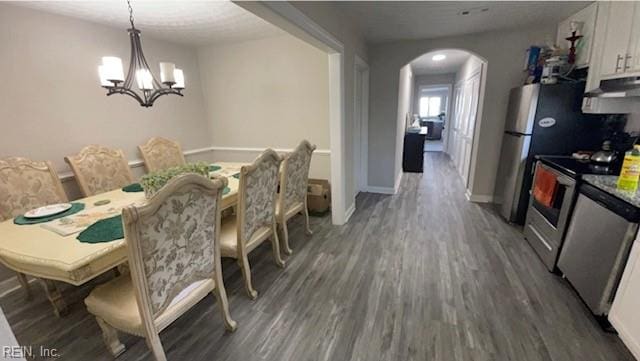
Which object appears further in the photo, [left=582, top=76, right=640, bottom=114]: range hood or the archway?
the archway

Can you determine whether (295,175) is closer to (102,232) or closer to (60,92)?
(102,232)

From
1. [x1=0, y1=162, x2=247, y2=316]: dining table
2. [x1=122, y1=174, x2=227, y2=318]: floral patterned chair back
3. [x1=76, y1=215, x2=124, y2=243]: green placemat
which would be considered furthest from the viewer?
[x1=76, y1=215, x2=124, y2=243]: green placemat

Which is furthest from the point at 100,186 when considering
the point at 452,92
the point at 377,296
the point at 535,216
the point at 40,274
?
the point at 452,92

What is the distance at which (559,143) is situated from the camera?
275cm

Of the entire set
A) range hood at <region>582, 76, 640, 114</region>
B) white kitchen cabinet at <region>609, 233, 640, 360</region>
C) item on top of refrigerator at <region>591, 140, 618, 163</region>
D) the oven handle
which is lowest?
white kitchen cabinet at <region>609, 233, 640, 360</region>

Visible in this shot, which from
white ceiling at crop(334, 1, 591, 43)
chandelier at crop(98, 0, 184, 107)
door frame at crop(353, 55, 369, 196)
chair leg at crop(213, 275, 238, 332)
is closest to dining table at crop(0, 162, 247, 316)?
chair leg at crop(213, 275, 238, 332)

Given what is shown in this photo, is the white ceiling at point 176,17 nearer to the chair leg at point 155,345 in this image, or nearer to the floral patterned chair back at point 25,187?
the floral patterned chair back at point 25,187

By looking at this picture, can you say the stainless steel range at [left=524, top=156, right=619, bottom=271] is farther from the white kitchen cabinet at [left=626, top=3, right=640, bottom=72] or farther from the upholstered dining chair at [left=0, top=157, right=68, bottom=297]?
the upholstered dining chair at [left=0, top=157, right=68, bottom=297]

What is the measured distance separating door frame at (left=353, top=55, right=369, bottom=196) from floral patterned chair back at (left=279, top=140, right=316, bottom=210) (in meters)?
1.37

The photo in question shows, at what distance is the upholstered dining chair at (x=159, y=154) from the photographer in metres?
3.11

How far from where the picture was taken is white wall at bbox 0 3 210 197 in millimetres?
2238

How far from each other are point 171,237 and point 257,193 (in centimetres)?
76

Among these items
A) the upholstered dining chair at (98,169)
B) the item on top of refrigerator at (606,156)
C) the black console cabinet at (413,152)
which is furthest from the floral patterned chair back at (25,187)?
the black console cabinet at (413,152)

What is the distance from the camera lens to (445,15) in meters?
2.73
